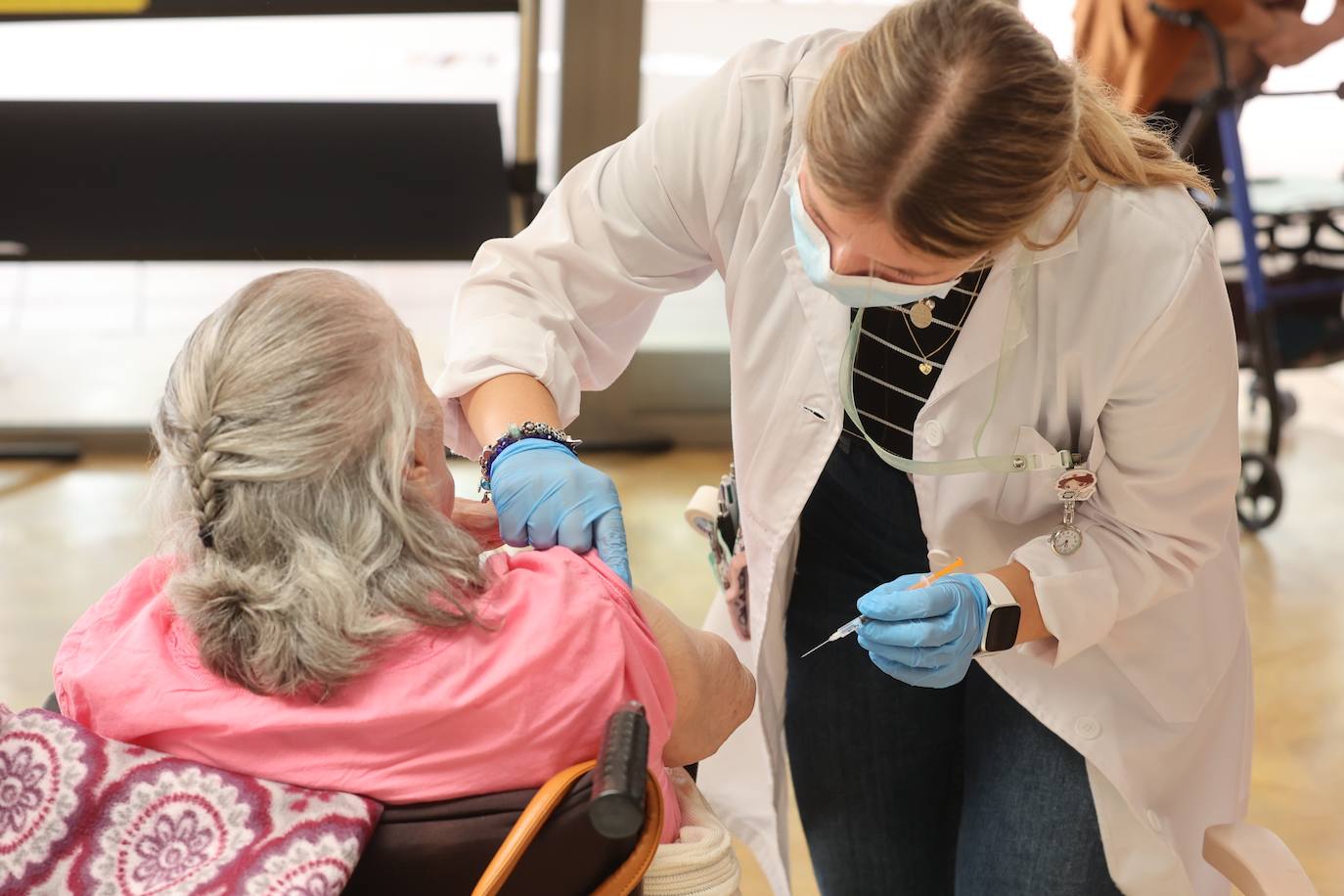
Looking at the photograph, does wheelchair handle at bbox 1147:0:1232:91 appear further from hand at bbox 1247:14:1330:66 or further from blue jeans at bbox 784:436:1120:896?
blue jeans at bbox 784:436:1120:896

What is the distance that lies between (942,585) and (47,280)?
334cm

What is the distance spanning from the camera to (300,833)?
3.15 feet

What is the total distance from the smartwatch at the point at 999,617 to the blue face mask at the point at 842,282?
0.30m

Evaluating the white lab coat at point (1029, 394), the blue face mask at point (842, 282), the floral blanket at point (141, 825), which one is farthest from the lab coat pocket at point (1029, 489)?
the floral blanket at point (141, 825)

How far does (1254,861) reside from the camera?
1.36m

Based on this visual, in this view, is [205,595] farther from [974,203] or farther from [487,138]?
[487,138]

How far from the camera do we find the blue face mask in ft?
4.01

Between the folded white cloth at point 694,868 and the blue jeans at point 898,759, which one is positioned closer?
the folded white cloth at point 694,868

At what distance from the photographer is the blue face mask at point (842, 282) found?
1.22m

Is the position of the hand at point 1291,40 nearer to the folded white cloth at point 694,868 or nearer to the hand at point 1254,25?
the hand at point 1254,25

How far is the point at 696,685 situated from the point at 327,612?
0.39 metres

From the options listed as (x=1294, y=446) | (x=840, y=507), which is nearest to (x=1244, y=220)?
(x=1294, y=446)

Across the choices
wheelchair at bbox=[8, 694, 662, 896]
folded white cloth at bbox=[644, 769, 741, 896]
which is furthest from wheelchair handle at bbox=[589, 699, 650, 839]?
folded white cloth at bbox=[644, 769, 741, 896]

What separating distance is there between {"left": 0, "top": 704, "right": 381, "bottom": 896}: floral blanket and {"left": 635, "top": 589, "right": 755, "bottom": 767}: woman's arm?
0.36 meters
